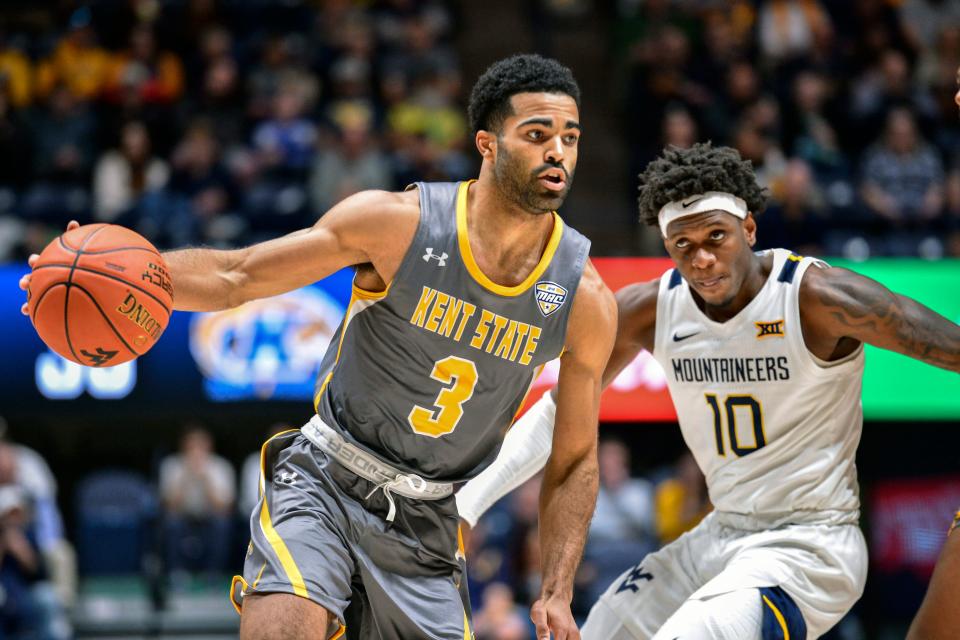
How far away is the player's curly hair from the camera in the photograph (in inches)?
179

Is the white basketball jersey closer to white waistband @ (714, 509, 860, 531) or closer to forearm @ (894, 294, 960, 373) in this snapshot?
white waistband @ (714, 509, 860, 531)

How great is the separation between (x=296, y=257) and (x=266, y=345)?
5100 mm

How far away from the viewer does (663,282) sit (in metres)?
4.88

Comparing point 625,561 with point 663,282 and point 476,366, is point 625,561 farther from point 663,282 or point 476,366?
point 476,366

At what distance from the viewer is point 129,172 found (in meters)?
10.3

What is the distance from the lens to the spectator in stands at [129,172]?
10133 mm

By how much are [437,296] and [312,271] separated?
41cm

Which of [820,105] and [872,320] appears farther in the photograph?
[820,105]

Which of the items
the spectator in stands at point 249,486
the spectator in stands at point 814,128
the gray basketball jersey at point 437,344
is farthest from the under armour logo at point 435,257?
the spectator in stands at point 814,128

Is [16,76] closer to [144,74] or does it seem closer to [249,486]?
[144,74]

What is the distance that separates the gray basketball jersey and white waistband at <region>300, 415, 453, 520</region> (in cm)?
3

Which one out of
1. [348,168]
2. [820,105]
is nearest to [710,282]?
[348,168]

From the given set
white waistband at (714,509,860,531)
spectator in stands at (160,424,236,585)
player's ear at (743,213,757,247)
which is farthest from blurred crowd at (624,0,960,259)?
white waistband at (714,509,860,531)

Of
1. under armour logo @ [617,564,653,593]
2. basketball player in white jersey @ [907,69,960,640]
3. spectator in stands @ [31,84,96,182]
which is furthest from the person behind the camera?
spectator in stands @ [31,84,96,182]
